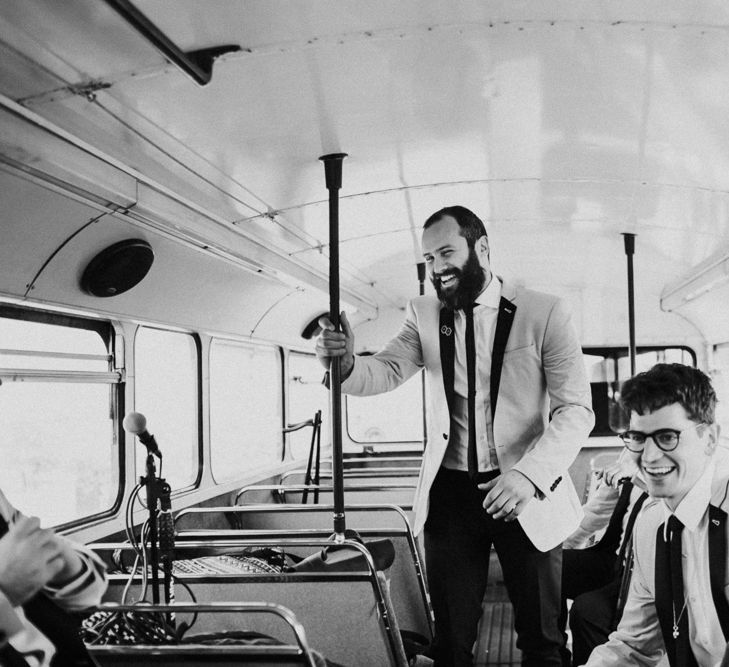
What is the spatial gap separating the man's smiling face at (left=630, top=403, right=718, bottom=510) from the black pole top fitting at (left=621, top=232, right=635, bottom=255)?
3.64 metres

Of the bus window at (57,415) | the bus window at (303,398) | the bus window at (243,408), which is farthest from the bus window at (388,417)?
the bus window at (57,415)

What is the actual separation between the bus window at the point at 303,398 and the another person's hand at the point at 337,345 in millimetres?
4869

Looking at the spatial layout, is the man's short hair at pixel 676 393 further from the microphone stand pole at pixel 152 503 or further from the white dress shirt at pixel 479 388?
the microphone stand pole at pixel 152 503

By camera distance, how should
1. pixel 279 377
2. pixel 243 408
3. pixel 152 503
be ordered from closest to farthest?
pixel 152 503
pixel 243 408
pixel 279 377

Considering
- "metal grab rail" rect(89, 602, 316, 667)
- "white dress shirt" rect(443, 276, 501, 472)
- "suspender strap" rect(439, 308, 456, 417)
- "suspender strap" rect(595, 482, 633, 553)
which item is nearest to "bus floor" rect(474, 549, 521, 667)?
"suspender strap" rect(595, 482, 633, 553)

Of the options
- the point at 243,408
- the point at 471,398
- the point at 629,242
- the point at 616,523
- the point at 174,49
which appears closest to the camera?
the point at 174,49

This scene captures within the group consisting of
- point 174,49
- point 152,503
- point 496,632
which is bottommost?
point 496,632

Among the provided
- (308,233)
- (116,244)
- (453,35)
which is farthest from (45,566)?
(308,233)

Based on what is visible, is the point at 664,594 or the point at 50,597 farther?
the point at 664,594

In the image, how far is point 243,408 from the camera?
21.2 feet

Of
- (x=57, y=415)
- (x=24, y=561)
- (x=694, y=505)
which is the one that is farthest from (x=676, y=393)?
(x=57, y=415)

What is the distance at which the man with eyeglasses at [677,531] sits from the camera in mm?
1964

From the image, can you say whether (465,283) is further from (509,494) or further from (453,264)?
(509,494)

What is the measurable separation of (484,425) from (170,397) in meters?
2.77
